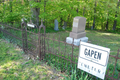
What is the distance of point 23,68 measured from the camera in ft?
13.4

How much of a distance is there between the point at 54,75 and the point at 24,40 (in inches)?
103

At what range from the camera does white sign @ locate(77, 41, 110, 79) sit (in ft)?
8.31

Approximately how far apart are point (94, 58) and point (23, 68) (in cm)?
269

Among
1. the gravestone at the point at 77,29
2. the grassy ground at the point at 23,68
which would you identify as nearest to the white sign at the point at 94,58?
the grassy ground at the point at 23,68

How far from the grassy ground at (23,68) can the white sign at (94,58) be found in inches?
42.5

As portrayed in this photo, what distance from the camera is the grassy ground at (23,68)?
11.8ft

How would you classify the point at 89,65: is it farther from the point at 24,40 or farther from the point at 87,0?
the point at 87,0

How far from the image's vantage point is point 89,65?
112 inches

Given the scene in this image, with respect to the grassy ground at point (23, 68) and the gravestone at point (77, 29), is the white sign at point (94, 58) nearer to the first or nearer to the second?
the grassy ground at point (23, 68)

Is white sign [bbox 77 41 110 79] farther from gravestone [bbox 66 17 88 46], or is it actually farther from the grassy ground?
gravestone [bbox 66 17 88 46]

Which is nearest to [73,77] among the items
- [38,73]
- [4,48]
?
[38,73]

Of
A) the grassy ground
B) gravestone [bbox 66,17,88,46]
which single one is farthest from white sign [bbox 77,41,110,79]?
gravestone [bbox 66,17,88,46]

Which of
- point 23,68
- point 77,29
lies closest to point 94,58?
point 23,68

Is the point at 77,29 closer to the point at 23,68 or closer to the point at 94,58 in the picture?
the point at 23,68
